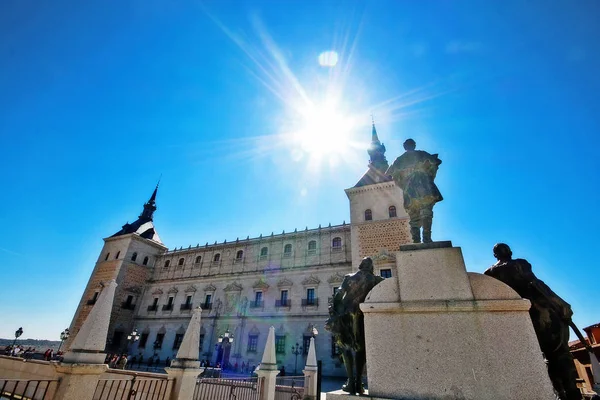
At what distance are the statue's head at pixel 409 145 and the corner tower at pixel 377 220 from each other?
17.4 m

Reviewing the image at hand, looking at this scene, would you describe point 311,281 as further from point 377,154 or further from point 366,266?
point 366,266

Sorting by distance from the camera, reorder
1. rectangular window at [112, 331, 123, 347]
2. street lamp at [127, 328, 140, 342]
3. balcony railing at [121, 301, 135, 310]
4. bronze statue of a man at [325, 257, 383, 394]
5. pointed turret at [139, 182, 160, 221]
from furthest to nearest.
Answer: pointed turret at [139, 182, 160, 221] < balcony railing at [121, 301, 135, 310] < rectangular window at [112, 331, 123, 347] < street lamp at [127, 328, 140, 342] < bronze statue of a man at [325, 257, 383, 394]

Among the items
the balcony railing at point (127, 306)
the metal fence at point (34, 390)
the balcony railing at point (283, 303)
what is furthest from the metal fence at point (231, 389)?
the balcony railing at point (127, 306)

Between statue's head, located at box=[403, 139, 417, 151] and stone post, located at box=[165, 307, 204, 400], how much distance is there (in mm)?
4878

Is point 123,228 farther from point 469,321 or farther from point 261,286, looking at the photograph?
point 469,321

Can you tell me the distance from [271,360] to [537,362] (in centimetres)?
746

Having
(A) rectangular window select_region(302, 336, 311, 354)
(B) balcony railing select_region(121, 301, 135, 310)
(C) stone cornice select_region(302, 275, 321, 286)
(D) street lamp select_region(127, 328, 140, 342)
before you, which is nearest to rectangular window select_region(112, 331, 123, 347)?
(D) street lamp select_region(127, 328, 140, 342)

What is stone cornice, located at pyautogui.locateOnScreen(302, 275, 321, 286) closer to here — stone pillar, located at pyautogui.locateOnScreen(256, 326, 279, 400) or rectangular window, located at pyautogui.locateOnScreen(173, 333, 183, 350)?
rectangular window, located at pyautogui.locateOnScreen(173, 333, 183, 350)

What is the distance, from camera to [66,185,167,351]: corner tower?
101 feet

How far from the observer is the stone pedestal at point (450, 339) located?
2.62 metres

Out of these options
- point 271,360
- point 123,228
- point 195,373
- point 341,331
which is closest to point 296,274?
point 271,360

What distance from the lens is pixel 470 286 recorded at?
9.95ft

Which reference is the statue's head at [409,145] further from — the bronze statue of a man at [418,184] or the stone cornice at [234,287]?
the stone cornice at [234,287]

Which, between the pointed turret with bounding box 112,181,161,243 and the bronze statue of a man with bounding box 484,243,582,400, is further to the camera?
the pointed turret with bounding box 112,181,161,243
